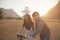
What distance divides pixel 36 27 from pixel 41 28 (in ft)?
0.23

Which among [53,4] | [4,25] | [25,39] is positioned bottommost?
[25,39]

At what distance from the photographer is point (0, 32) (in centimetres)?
253

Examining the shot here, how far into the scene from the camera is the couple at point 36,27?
244 centimetres

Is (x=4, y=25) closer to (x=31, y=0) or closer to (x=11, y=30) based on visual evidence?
(x=11, y=30)

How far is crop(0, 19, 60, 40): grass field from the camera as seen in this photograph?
2.49 meters

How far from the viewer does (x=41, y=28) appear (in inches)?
96.3

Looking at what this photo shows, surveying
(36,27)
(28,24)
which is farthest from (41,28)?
(28,24)

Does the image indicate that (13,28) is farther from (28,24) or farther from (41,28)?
(41,28)

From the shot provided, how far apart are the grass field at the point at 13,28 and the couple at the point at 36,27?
7 cm

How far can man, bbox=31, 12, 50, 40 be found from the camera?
2443 millimetres

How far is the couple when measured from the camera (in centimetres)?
244

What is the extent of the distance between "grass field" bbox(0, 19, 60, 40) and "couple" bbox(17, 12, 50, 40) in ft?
0.23

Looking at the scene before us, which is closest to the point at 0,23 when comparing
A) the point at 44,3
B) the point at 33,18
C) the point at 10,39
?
the point at 10,39

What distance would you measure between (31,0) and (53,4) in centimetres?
31
